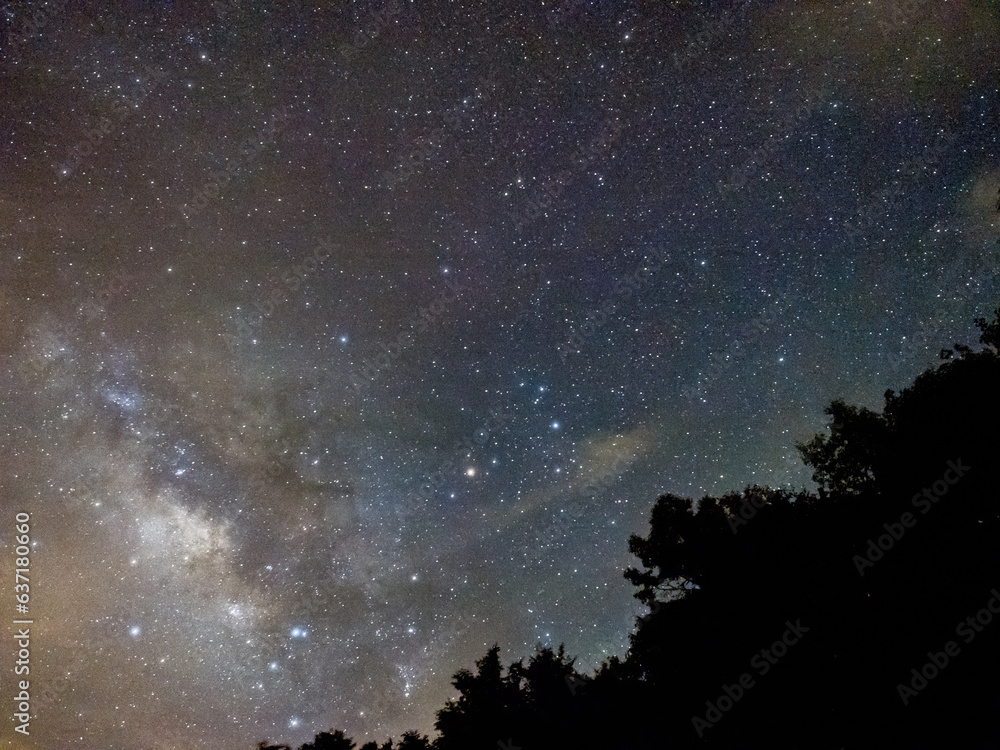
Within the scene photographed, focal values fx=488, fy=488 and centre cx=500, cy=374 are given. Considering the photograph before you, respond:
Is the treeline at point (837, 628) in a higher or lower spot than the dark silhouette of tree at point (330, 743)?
lower

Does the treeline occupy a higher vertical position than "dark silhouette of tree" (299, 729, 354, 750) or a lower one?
lower

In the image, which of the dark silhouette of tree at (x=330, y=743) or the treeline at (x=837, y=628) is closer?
the treeline at (x=837, y=628)

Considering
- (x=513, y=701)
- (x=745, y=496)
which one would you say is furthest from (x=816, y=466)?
(x=513, y=701)

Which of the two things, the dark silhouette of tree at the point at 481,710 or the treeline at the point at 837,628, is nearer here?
the treeline at the point at 837,628

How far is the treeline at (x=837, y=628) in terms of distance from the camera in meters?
10.3

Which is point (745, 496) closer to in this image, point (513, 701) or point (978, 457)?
point (978, 457)

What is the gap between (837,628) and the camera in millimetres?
11281

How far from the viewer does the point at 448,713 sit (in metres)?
14.2

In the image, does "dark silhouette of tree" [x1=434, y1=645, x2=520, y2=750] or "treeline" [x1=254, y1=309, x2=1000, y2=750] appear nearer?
"treeline" [x1=254, y1=309, x2=1000, y2=750]

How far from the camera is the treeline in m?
10.3

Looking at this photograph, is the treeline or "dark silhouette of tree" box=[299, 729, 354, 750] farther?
"dark silhouette of tree" box=[299, 729, 354, 750]

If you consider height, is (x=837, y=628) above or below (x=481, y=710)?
below

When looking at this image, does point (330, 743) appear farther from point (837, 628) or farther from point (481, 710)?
point (837, 628)

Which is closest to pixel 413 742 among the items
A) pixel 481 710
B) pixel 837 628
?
pixel 481 710
